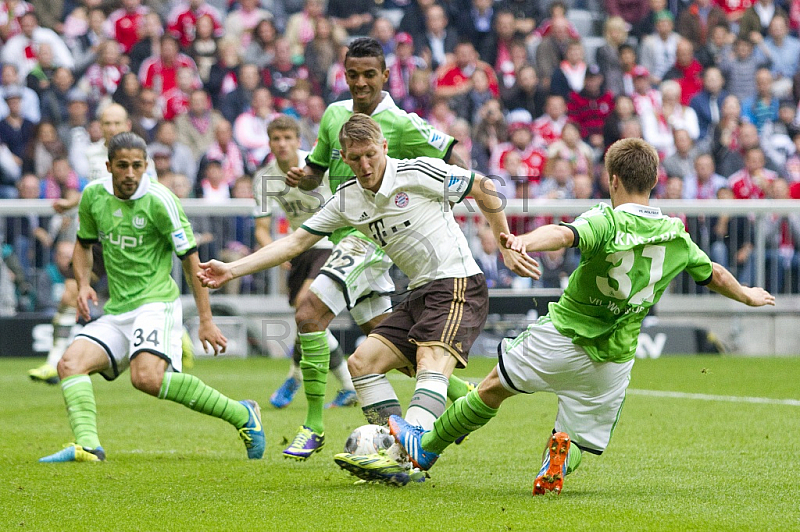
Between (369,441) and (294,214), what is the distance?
389 cm

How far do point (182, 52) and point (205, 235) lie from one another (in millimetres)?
4290

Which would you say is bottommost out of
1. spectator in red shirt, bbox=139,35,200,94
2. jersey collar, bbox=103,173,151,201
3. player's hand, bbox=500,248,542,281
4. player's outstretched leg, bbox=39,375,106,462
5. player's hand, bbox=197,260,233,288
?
player's outstretched leg, bbox=39,375,106,462

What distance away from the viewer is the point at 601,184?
15789 mm

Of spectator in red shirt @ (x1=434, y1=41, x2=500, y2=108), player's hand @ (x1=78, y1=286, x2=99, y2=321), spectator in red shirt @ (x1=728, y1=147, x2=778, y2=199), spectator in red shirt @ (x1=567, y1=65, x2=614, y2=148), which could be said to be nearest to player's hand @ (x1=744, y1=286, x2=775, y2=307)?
player's hand @ (x1=78, y1=286, x2=99, y2=321)

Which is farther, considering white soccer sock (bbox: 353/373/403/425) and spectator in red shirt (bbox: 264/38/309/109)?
spectator in red shirt (bbox: 264/38/309/109)

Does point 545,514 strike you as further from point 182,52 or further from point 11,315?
point 182,52

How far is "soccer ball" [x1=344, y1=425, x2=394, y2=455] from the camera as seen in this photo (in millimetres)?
5539

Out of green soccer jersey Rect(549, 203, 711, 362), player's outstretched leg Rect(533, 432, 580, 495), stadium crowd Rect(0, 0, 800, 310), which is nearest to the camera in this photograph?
green soccer jersey Rect(549, 203, 711, 362)

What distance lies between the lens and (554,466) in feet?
16.9

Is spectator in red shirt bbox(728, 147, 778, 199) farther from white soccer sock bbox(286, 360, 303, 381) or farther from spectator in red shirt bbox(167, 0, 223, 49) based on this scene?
white soccer sock bbox(286, 360, 303, 381)

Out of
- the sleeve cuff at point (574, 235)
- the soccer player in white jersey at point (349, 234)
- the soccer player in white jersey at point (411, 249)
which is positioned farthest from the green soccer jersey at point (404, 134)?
the sleeve cuff at point (574, 235)

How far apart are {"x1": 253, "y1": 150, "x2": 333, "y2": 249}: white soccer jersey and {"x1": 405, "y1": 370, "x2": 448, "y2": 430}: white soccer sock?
10.7 ft

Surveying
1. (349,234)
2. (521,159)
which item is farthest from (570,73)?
(349,234)

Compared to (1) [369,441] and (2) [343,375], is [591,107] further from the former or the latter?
(1) [369,441]
